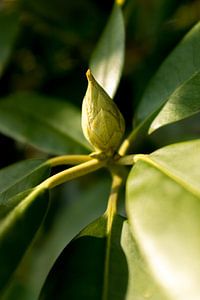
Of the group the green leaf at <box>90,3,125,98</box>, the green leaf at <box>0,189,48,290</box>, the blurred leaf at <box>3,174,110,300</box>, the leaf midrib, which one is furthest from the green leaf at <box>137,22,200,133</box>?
the blurred leaf at <box>3,174,110,300</box>

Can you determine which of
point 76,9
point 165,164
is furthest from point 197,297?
point 76,9

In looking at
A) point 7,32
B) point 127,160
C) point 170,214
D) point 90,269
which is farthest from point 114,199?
point 7,32

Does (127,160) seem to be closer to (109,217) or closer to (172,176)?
(109,217)

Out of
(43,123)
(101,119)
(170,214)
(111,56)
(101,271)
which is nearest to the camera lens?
(170,214)

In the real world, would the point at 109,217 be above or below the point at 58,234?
above

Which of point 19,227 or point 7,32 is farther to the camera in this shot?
point 7,32

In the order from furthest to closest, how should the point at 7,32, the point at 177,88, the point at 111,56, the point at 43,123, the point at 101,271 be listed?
the point at 7,32
the point at 43,123
the point at 111,56
the point at 177,88
the point at 101,271
